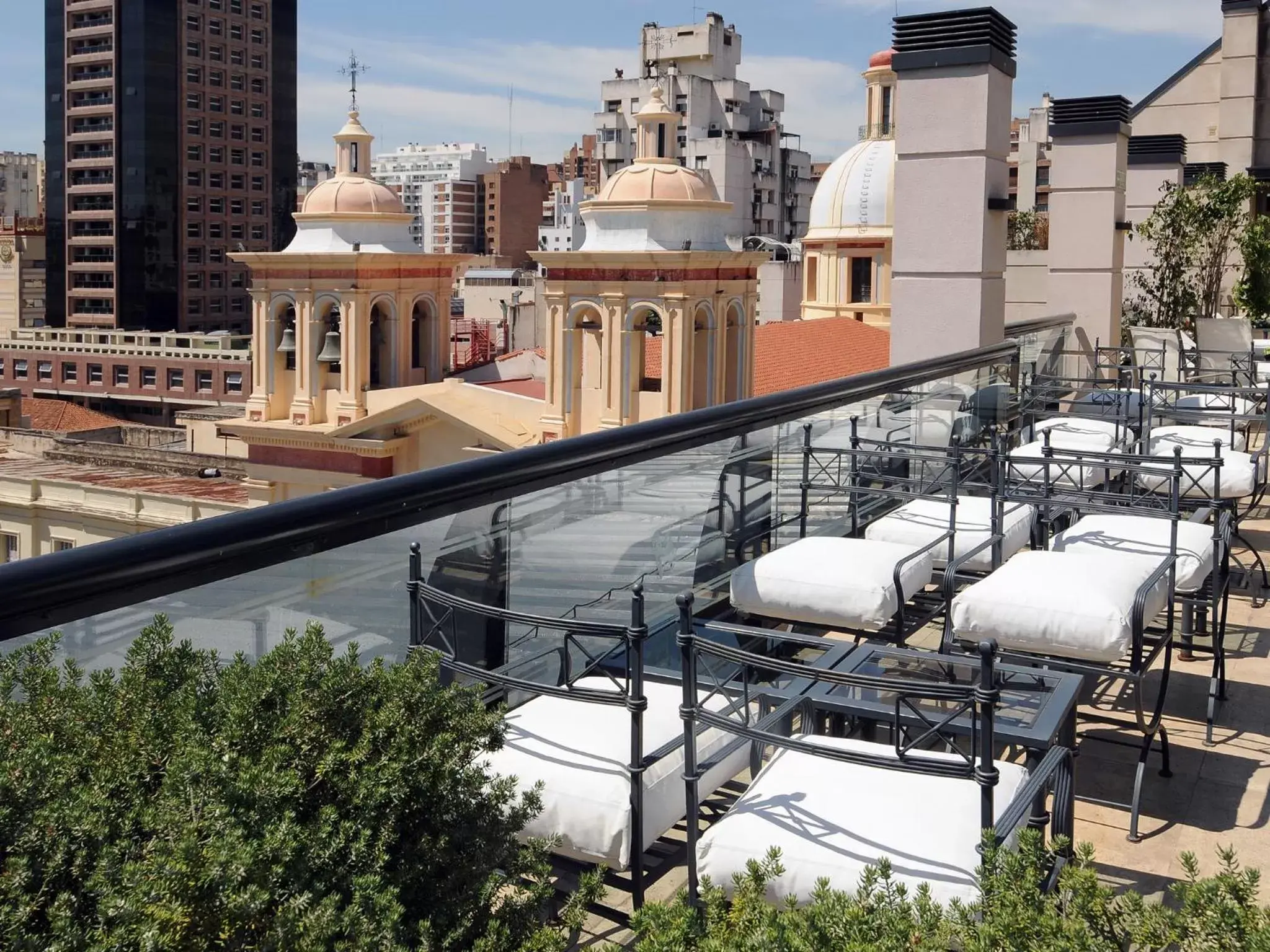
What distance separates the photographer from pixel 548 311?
33.0m

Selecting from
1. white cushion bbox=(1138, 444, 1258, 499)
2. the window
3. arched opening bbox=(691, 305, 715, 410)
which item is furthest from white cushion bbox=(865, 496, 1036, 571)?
the window

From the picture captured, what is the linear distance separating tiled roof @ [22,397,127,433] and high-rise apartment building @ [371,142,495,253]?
62.7m

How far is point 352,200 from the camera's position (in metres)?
38.9

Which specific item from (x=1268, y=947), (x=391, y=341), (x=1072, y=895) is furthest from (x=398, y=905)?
(x=391, y=341)

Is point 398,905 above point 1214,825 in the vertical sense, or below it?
above

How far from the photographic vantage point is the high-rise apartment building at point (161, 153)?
297 feet

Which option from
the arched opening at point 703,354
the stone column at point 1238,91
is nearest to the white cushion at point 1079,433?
the stone column at point 1238,91

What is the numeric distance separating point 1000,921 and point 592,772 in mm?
1089

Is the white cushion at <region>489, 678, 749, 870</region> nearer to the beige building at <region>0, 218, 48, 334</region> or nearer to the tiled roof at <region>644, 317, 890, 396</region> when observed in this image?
the tiled roof at <region>644, 317, 890, 396</region>

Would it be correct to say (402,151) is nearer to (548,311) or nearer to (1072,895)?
(548,311)

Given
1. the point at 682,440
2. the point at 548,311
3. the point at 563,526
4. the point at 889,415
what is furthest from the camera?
the point at 548,311

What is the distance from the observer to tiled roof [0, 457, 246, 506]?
43312 mm

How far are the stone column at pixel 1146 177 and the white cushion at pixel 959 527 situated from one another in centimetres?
1133

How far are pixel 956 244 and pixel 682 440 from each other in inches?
226
